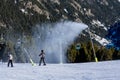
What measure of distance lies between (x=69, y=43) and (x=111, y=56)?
18.5 meters

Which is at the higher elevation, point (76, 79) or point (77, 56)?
point (77, 56)

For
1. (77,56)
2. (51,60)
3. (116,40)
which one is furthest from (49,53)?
(116,40)

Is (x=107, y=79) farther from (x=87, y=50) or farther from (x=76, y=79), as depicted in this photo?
(x=87, y=50)

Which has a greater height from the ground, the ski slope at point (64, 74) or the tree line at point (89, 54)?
the tree line at point (89, 54)

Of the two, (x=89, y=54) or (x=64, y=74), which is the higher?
(x=89, y=54)

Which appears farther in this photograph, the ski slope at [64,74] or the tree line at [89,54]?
the tree line at [89,54]

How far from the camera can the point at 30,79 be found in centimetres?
2794

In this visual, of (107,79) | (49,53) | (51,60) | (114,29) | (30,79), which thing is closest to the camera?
(107,79)

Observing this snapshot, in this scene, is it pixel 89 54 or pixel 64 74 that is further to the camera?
pixel 89 54

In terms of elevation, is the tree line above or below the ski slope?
above

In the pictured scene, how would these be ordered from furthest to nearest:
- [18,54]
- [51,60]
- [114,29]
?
[51,60] → [18,54] → [114,29]

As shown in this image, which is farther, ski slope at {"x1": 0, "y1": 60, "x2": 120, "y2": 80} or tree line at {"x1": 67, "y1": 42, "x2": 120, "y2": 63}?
tree line at {"x1": 67, "y1": 42, "x2": 120, "y2": 63}

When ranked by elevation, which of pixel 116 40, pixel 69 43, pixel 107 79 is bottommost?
pixel 107 79

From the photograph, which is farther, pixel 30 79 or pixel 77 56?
pixel 77 56
